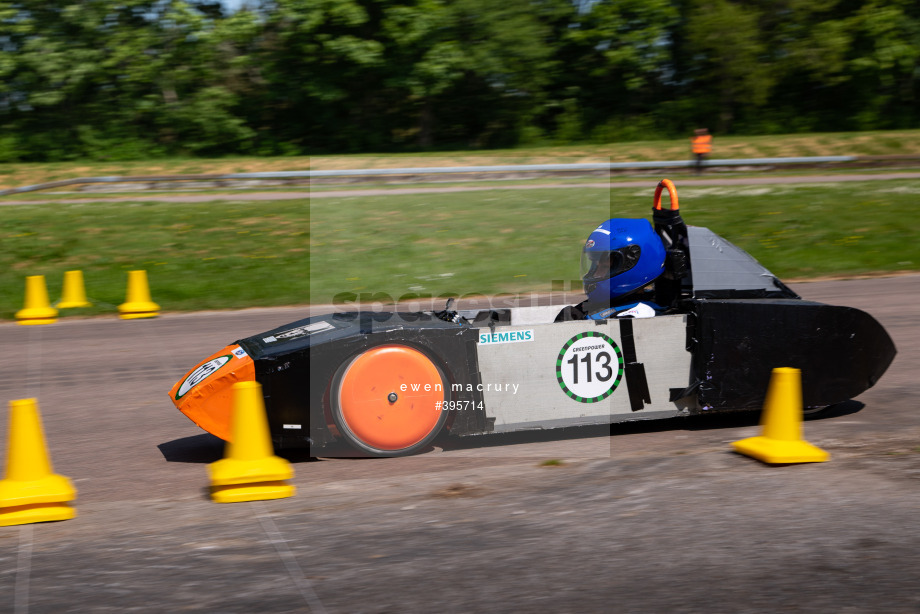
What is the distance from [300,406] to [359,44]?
2601cm

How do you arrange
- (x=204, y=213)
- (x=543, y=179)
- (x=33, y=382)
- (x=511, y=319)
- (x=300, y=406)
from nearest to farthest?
(x=300, y=406) < (x=511, y=319) < (x=33, y=382) < (x=204, y=213) < (x=543, y=179)

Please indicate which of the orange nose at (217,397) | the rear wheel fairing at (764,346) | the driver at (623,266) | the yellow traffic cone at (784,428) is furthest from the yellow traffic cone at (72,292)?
the yellow traffic cone at (784,428)

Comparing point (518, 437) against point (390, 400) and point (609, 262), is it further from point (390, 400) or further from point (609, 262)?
point (609, 262)

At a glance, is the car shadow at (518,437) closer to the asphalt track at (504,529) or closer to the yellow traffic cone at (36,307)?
the asphalt track at (504,529)

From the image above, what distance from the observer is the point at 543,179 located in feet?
64.8

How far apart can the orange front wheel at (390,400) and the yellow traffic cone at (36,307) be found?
7411 millimetres

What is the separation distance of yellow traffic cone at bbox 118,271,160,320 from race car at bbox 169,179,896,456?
6168 mm

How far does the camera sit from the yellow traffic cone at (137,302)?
1144cm

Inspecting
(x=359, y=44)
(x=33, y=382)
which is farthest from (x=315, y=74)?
(x=33, y=382)

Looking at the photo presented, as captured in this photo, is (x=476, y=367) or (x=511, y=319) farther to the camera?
(x=511, y=319)

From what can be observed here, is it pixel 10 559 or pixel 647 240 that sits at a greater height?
pixel 647 240

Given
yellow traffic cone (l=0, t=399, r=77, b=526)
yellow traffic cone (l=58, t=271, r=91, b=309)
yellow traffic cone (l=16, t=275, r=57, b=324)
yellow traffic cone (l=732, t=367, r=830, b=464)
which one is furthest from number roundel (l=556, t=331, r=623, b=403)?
yellow traffic cone (l=58, t=271, r=91, b=309)

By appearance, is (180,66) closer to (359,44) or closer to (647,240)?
(359,44)

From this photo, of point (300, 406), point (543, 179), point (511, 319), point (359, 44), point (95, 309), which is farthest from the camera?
point (359, 44)
